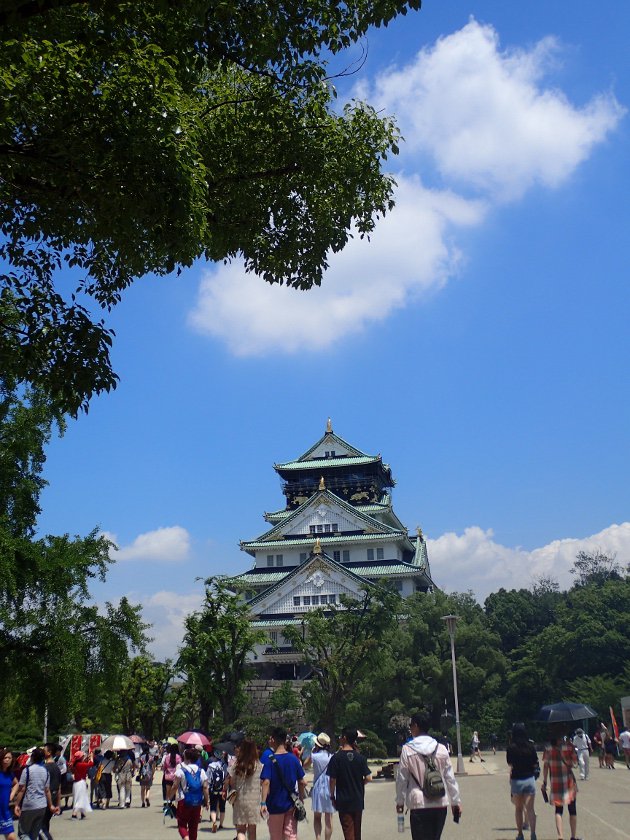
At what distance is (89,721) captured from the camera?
134 ft

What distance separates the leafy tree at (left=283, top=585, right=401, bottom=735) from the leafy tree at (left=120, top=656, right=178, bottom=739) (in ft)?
32.1

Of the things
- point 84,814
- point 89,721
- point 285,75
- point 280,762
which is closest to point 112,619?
point 84,814

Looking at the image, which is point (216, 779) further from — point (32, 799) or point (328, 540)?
point (328, 540)

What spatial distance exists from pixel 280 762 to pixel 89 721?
117 feet

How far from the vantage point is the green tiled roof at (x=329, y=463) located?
59531 mm

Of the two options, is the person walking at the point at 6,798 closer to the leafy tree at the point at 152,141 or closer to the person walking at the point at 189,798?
the person walking at the point at 189,798

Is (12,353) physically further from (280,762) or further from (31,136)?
(280,762)

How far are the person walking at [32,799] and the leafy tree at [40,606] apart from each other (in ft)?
26.8

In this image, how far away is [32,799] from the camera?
32.5 ft

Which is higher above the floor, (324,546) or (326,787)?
(324,546)

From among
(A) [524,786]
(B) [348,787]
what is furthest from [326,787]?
(A) [524,786]

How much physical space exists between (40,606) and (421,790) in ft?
44.7

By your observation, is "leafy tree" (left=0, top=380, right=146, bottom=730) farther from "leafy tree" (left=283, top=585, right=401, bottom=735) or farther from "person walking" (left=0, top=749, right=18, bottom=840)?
"leafy tree" (left=283, top=585, right=401, bottom=735)

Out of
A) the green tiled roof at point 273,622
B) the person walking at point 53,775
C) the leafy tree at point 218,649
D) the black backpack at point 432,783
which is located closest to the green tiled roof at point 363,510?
the green tiled roof at point 273,622
